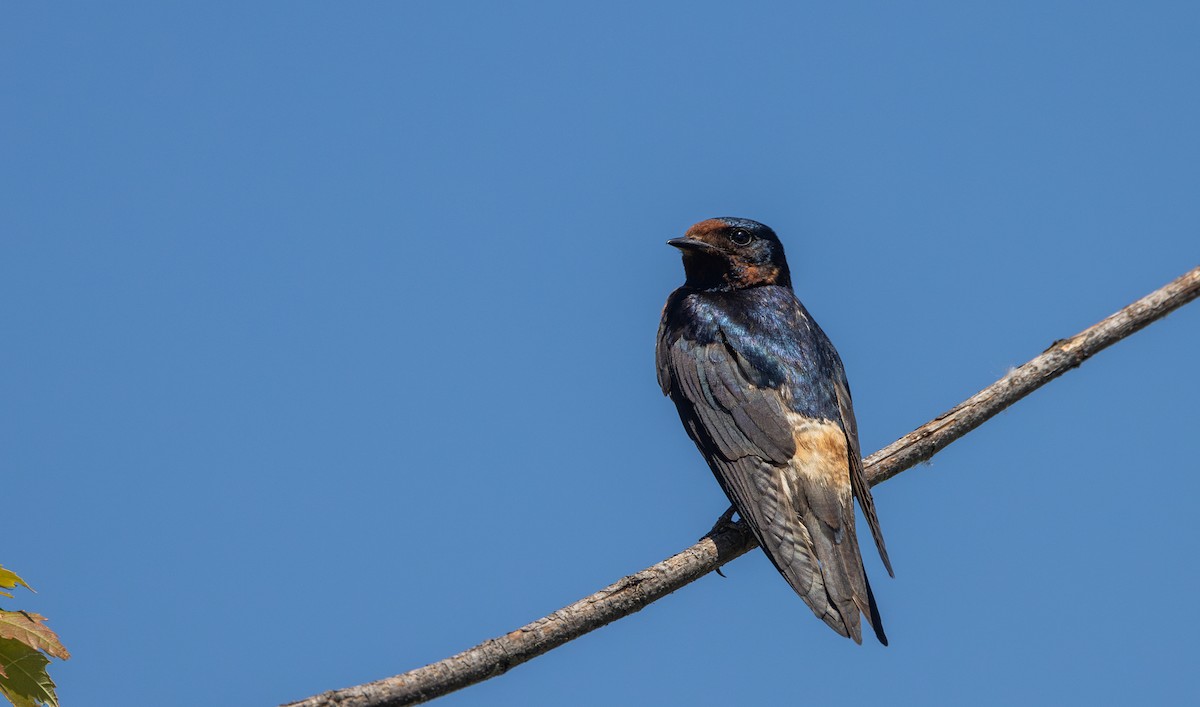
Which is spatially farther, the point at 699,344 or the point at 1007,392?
the point at 699,344

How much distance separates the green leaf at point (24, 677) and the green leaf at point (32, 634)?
24mm

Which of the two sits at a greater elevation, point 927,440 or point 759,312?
point 759,312

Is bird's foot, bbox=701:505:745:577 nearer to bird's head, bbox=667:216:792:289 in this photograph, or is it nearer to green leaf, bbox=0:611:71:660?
bird's head, bbox=667:216:792:289

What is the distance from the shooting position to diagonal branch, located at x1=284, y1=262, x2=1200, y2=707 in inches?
154

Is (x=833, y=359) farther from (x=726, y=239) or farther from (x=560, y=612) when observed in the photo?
(x=560, y=612)

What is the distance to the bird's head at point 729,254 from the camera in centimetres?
782

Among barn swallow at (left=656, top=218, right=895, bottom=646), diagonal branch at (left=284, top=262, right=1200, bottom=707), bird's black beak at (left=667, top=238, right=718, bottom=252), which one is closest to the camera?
diagonal branch at (left=284, top=262, right=1200, bottom=707)

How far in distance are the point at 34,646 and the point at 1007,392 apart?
11.9 ft

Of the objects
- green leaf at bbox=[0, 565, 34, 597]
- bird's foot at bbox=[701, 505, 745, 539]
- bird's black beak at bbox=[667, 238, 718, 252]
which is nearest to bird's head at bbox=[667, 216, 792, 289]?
bird's black beak at bbox=[667, 238, 718, 252]

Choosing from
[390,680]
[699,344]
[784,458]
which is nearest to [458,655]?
[390,680]

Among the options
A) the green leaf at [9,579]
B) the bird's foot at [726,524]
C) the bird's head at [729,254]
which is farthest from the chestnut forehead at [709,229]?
the green leaf at [9,579]

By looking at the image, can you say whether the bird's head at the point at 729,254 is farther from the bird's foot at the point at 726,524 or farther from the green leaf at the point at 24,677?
the green leaf at the point at 24,677

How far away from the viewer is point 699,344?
7.05 meters

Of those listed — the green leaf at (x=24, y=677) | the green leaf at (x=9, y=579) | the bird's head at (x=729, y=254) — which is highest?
the bird's head at (x=729, y=254)
